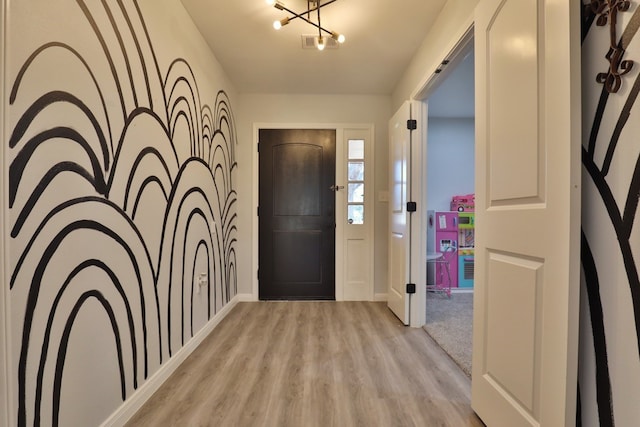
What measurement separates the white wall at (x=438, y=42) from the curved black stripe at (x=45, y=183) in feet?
6.67

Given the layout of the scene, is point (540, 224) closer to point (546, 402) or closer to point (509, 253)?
point (509, 253)

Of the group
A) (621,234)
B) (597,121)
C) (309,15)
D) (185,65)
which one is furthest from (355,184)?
(621,234)

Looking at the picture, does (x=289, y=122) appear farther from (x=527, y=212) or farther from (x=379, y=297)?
(x=527, y=212)

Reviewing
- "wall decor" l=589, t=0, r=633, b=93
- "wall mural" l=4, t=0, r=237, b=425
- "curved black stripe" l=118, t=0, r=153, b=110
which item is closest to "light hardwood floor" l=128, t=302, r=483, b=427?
"wall mural" l=4, t=0, r=237, b=425

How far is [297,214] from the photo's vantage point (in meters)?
Result: 3.43

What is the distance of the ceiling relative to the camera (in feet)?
6.70

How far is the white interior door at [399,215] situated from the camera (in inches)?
104

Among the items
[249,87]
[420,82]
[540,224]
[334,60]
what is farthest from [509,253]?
[249,87]

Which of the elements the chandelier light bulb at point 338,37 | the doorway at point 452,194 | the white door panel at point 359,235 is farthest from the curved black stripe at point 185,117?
the doorway at point 452,194

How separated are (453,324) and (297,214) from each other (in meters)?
1.92

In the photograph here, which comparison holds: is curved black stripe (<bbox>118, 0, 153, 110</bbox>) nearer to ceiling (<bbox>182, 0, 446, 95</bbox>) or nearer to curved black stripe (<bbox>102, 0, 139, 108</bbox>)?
curved black stripe (<bbox>102, 0, 139, 108</bbox>)

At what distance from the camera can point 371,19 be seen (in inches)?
84.8

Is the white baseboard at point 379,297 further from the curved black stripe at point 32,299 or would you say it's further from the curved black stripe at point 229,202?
the curved black stripe at point 32,299

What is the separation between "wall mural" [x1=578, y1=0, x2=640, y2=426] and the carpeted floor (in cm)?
109
